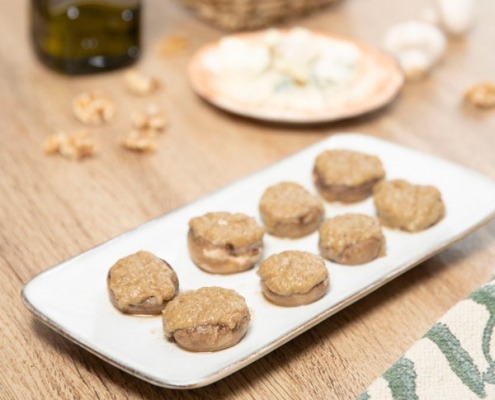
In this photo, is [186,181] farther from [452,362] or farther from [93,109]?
[452,362]

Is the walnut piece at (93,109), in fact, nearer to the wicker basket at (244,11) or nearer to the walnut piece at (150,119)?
the walnut piece at (150,119)

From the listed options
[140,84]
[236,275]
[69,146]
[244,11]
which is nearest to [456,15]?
[244,11]

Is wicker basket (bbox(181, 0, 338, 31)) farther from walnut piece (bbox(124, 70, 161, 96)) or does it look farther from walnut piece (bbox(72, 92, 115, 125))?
walnut piece (bbox(72, 92, 115, 125))

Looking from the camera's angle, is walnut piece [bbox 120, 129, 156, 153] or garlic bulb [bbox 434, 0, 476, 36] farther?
garlic bulb [bbox 434, 0, 476, 36]

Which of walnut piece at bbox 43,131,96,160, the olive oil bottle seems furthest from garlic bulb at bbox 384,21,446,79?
walnut piece at bbox 43,131,96,160

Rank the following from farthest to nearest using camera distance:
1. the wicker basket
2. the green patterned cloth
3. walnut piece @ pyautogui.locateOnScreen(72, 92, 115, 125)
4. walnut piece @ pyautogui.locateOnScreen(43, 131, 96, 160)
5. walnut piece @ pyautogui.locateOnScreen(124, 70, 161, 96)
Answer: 1. the wicker basket
2. walnut piece @ pyautogui.locateOnScreen(124, 70, 161, 96)
3. walnut piece @ pyautogui.locateOnScreen(72, 92, 115, 125)
4. walnut piece @ pyautogui.locateOnScreen(43, 131, 96, 160)
5. the green patterned cloth

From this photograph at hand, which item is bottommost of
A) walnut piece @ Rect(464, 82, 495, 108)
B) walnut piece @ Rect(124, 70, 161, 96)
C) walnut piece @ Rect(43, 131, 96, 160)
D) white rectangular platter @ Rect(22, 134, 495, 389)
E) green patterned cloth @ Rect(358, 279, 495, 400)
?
walnut piece @ Rect(124, 70, 161, 96)
